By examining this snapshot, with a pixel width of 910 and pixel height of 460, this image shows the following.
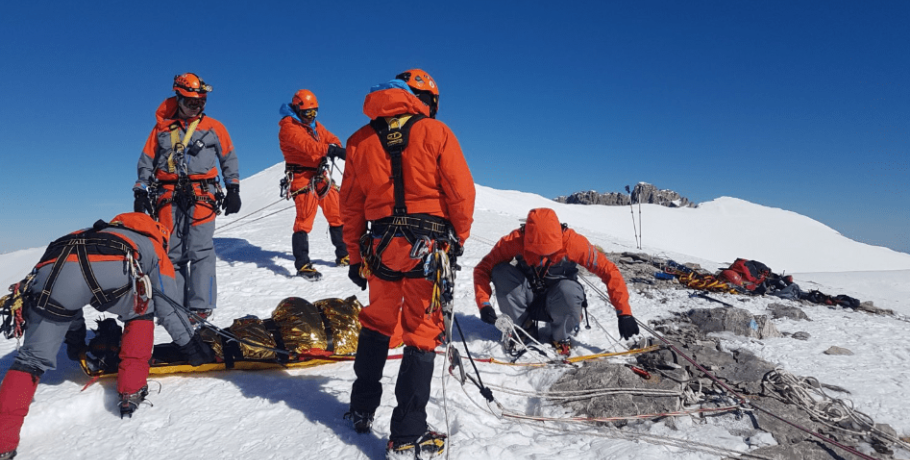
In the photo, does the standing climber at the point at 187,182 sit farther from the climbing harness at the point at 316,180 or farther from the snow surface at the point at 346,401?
the climbing harness at the point at 316,180

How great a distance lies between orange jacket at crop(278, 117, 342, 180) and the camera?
5.61m

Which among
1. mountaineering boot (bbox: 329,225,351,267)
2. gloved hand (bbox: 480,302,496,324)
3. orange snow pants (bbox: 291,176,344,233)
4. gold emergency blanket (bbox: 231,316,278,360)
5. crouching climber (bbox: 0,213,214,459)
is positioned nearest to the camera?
crouching climber (bbox: 0,213,214,459)

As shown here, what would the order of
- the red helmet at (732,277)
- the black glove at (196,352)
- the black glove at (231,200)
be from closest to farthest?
1. the black glove at (196,352)
2. the black glove at (231,200)
3. the red helmet at (732,277)

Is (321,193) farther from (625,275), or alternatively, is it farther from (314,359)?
(625,275)

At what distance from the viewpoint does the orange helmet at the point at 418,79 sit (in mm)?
2537

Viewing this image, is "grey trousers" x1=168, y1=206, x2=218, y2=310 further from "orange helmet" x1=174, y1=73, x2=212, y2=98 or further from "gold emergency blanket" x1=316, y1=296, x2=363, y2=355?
"gold emergency blanket" x1=316, y1=296, x2=363, y2=355

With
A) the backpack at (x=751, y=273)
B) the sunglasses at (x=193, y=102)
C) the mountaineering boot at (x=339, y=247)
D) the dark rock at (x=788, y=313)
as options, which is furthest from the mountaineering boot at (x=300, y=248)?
the backpack at (x=751, y=273)

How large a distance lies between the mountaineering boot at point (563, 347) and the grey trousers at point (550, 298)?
5cm

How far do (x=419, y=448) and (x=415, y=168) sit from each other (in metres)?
1.40

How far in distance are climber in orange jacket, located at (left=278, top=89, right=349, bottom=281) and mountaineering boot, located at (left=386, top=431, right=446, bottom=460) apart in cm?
363

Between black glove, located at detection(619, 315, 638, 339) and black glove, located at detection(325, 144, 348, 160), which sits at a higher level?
black glove, located at detection(325, 144, 348, 160)

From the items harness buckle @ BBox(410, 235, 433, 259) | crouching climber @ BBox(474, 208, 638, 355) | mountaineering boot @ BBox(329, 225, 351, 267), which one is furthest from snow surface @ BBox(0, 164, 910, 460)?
harness buckle @ BBox(410, 235, 433, 259)

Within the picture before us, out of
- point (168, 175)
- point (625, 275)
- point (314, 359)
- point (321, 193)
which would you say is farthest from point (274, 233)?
point (625, 275)

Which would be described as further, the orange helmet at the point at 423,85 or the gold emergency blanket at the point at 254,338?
the gold emergency blanket at the point at 254,338
